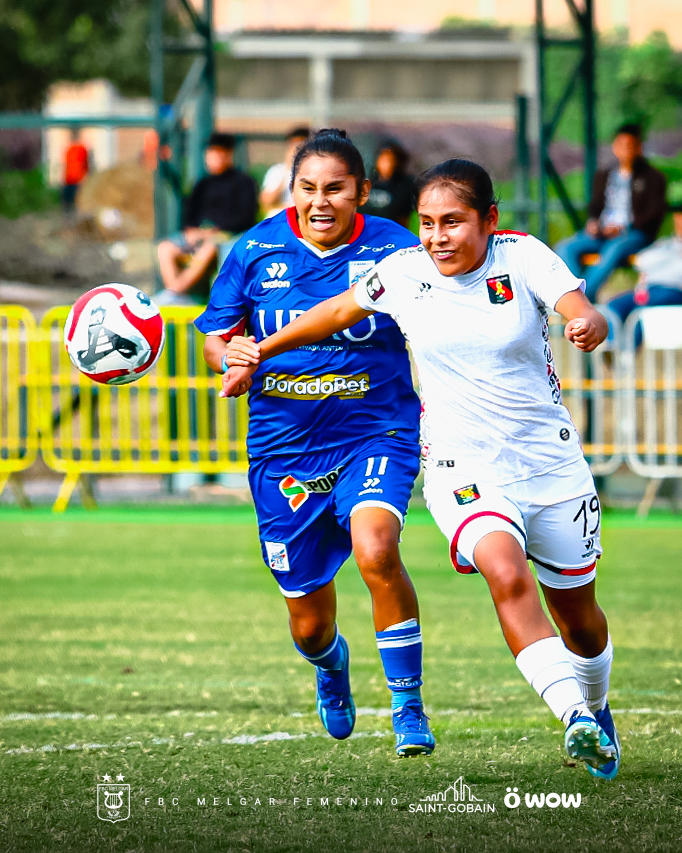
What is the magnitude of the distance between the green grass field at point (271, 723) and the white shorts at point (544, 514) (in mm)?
702

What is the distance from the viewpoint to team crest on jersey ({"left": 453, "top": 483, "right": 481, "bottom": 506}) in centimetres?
439

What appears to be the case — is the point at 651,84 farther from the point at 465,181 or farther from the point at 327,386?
the point at 465,181

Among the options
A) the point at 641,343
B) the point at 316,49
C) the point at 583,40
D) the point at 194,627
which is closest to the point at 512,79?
the point at 316,49

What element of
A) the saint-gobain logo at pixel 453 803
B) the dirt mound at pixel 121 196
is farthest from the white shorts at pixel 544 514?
the dirt mound at pixel 121 196

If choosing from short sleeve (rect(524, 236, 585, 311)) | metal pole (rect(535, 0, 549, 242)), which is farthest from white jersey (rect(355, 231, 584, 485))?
metal pole (rect(535, 0, 549, 242))

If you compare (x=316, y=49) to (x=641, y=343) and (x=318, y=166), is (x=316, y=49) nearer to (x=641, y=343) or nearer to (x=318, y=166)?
(x=641, y=343)

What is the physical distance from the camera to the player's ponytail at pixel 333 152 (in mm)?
5172

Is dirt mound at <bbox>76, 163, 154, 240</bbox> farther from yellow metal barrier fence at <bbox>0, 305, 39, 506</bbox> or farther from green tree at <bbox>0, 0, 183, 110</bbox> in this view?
yellow metal barrier fence at <bbox>0, 305, 39, 506</bbox>

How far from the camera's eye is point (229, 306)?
5.31m

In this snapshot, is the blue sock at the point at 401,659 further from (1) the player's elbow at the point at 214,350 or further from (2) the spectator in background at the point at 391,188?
(2) the spectator in background at the point at 391,188

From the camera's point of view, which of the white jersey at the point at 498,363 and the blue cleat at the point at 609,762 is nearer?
the blue cleat at the point at 609,762

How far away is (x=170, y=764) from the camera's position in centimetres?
467

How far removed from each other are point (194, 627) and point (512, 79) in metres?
28.6

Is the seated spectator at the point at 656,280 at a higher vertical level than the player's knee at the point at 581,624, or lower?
higher
